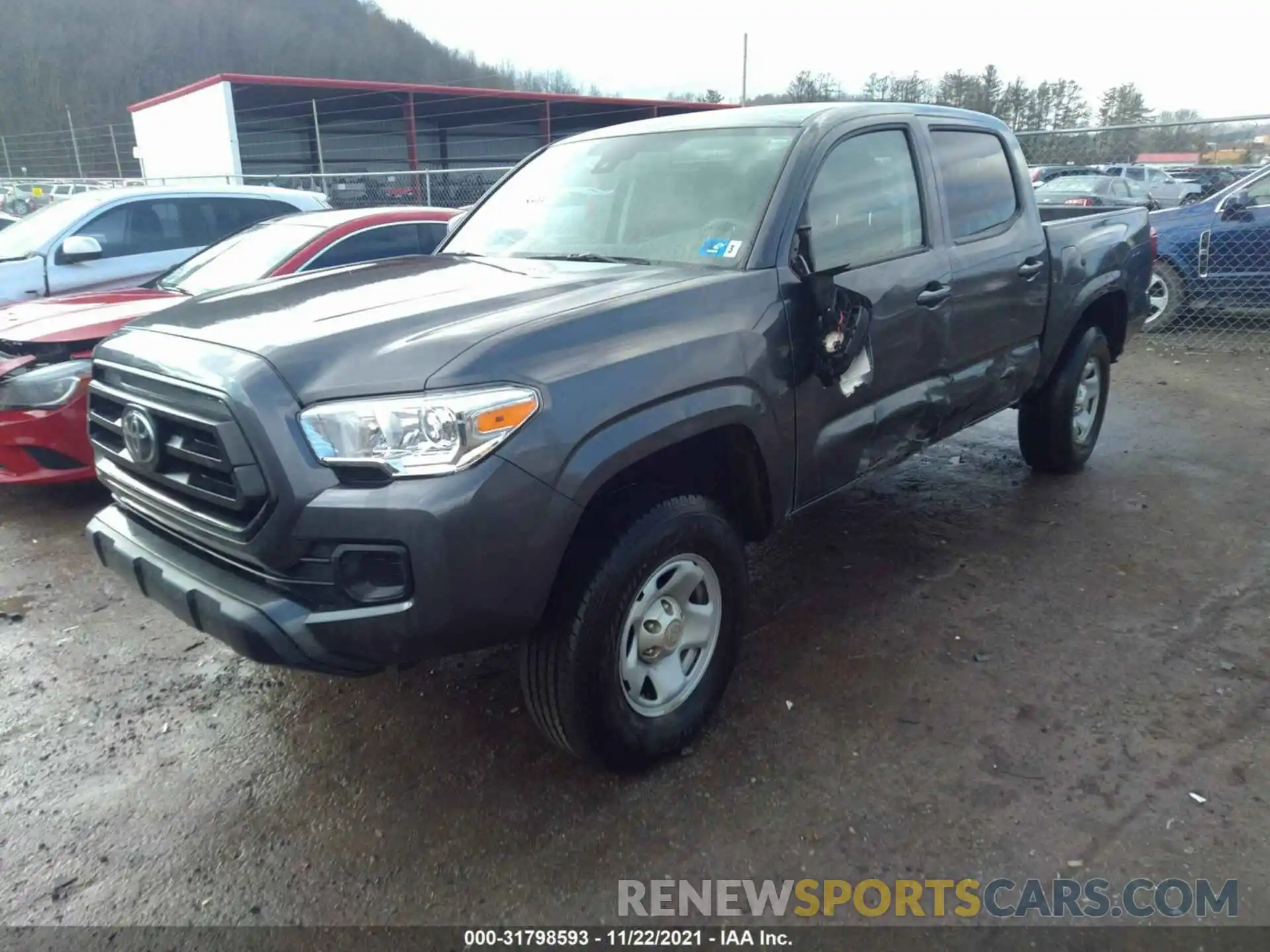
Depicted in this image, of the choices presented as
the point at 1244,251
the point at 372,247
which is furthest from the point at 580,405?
the point at 1244,251

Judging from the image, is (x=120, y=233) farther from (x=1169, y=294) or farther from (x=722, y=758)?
(x=1169, y=294)

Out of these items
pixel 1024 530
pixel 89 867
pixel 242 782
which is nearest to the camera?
pixel 89 867

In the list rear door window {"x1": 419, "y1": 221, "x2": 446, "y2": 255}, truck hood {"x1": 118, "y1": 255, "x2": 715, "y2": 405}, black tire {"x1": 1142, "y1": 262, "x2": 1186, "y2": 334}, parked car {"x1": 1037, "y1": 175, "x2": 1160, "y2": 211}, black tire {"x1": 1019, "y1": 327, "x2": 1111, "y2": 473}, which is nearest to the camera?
truck hood {"x1": 118, "y1": 255, "x2": 715, "y2": 405}

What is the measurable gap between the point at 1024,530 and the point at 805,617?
61.3 inches

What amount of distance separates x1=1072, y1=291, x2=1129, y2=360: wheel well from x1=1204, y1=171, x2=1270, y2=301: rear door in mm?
4271

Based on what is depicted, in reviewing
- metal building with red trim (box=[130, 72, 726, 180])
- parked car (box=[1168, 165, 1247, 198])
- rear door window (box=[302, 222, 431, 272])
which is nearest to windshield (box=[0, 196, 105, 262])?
rear door window (box=[302, 222, 431, 272])

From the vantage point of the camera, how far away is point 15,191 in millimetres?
23984

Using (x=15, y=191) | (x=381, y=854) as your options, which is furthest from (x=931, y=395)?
(x=15, y=191)

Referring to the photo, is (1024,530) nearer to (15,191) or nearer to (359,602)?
(359,602)

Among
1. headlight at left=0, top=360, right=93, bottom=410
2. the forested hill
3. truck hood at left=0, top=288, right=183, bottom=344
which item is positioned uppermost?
the forested hill

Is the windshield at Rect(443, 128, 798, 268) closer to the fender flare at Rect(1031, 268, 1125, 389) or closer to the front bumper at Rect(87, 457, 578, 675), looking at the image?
the front bumper at Rect(87, 457, 578, 675)

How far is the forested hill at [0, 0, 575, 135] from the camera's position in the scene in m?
43.2

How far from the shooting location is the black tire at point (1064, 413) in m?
5.00

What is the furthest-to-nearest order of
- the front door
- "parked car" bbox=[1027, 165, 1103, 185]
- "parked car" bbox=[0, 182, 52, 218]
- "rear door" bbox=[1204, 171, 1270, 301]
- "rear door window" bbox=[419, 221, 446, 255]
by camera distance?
1. "parked car" bbox=[0, 182, 52, 218]
2. "parked car" bbox=[1027, 165, 1103, 185]
3. "rear door" bbox=[1204, 171, 1270, 301]
4. "rear door window" bbox=[419, 221, 446, 255]
5. the front door
